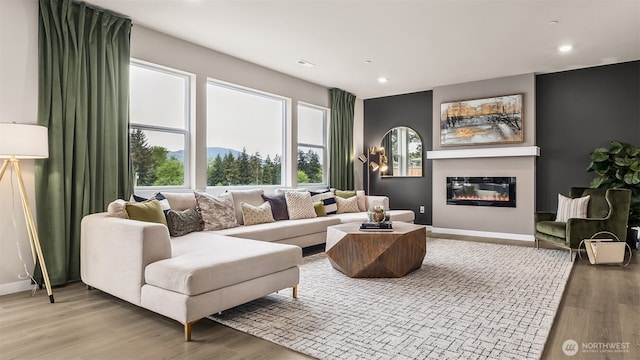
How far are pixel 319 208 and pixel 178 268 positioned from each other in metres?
3.30

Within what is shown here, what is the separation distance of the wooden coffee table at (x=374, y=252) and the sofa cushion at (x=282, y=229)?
0.80 meters

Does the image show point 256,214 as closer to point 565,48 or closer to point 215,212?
point 215,212

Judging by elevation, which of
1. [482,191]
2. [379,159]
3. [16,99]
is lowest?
[482,191]

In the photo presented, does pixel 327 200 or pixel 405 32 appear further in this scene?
pixel 327 200

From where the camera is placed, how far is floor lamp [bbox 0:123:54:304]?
9.45 feet

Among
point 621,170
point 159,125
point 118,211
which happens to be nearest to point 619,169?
point 621,170

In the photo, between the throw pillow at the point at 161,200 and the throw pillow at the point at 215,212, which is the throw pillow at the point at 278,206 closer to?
the throw pillow at the point at 215,212

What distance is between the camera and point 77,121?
3592mm

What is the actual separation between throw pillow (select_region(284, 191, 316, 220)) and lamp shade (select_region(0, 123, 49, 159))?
2.82 metres

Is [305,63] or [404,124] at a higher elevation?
[305,63]

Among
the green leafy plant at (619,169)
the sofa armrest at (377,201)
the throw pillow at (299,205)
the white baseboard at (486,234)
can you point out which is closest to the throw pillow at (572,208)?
the green leafy plant at (619,169)

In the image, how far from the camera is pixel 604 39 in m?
4.61

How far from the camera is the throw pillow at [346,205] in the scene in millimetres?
6137

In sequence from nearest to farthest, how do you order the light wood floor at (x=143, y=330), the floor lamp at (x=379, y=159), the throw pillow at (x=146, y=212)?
the light wood floor at (x=143, y=330) → the throw pillow at (x=146, y=212) → the floor lamp at (x=379, y=159)
